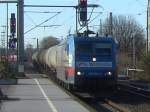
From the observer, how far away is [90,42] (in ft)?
90.6

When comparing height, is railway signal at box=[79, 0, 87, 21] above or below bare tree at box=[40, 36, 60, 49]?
below

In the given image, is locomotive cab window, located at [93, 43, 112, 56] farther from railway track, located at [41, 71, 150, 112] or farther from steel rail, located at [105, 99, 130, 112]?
steel rail, located at [105, 99, 130, 112]

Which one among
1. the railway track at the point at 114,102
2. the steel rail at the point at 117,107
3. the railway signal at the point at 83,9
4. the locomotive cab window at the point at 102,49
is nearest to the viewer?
the steel rail at the point at 117,107

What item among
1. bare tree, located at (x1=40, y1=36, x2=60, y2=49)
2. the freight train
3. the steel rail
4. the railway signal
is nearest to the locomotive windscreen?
the freight train

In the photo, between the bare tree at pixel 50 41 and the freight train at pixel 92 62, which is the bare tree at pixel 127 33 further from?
the freight train at pixel 92 62

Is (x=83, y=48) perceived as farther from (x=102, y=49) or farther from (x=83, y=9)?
(x=83, y=9)

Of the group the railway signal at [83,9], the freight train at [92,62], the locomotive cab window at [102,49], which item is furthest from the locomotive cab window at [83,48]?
the railway signal at [83,9]

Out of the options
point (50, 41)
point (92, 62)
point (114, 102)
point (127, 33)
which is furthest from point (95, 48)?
point (50, 41)

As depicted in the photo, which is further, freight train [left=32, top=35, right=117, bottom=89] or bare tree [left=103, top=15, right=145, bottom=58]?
bare tree [left=103, top=15, right=145, bottom=58]

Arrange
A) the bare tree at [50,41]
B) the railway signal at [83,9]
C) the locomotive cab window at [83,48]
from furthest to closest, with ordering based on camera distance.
Result: the bare tree at [50,41]
the railway signal at [83,9]
the locomotive cab window at [83,48]

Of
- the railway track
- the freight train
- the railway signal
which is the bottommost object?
the railway track

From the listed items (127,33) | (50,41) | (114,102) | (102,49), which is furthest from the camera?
(50,41)

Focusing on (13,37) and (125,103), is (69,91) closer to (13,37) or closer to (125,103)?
(125,103)

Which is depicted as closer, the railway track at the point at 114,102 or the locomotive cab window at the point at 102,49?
the railway track at the point at 114,102
